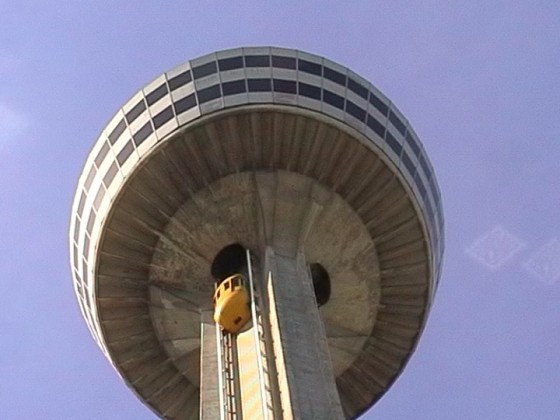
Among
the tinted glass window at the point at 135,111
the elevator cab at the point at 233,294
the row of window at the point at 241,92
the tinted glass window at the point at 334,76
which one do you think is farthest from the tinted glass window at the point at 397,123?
the tinted glass window at the point at 135,111

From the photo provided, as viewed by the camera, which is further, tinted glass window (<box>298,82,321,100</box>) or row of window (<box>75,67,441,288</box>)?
tinted glass window (<box>298,82,321,100</box>)

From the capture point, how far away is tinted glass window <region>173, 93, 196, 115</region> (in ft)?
126

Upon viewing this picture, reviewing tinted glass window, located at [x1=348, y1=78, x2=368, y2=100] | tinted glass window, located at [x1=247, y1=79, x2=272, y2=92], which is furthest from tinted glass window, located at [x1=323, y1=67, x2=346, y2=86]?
tinted glass window, located at [x1=247, y1=79, x2=272, y2=92]

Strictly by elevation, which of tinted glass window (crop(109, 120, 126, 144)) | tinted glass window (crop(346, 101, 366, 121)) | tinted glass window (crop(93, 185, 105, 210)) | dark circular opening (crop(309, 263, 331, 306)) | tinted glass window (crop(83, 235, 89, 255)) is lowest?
dark circular opening (crop(309, 263, 331, 306))

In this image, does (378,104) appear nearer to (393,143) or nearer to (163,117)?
(393,143)

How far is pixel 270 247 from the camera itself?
126 feet

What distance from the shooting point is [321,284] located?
40.7 metres

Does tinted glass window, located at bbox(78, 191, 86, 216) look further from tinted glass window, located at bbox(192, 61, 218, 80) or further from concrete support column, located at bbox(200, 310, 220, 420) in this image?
tinted glass window, located at bbox(192, 61, 218, 80)

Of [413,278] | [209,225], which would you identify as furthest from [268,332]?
[413,278]

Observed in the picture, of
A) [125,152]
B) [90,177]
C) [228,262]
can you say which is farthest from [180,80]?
[228,262]

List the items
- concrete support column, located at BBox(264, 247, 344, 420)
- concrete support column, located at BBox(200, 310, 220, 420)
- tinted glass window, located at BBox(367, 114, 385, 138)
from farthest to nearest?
tinted glass window, located at BBox(367, 114, 385, 138) → concrete support column, located at BBox(200, 310, 220, 420) → concrete support column, located at BBox(264, 247, 344, 420)

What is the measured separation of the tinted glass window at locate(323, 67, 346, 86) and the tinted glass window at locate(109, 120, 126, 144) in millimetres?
7667

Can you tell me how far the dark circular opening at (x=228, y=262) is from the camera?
130ft

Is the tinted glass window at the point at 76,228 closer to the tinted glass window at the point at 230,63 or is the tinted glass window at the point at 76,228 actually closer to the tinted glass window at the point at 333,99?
the tinted glass window at the point at 230,63
